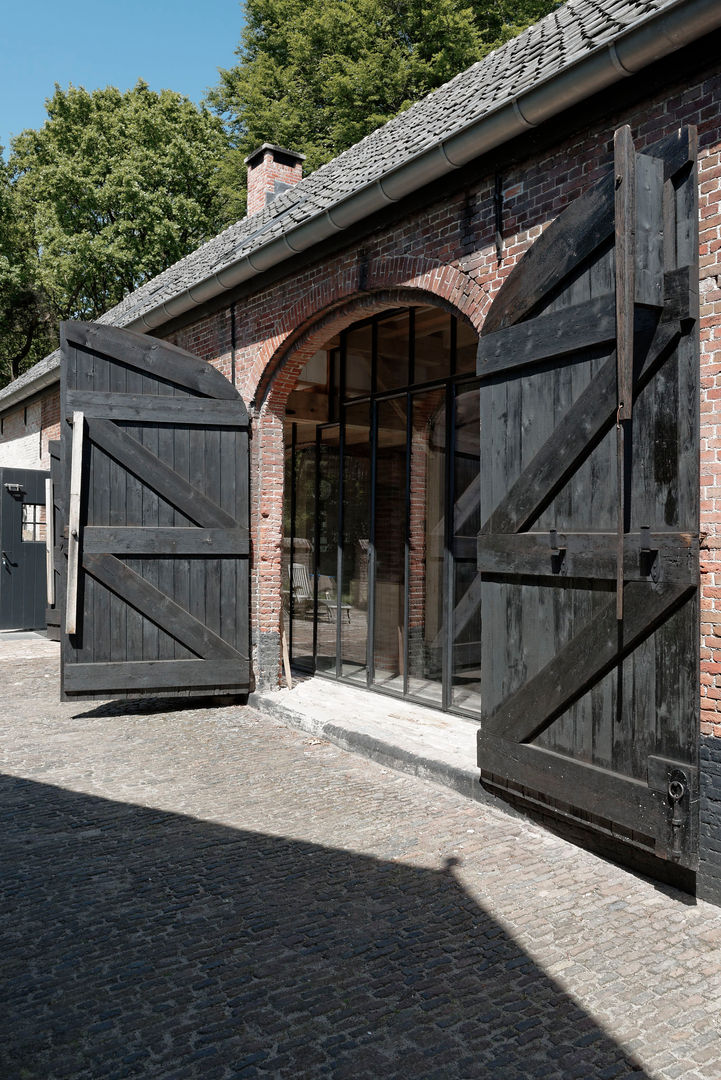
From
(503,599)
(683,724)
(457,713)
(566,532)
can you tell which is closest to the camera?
(683,724)

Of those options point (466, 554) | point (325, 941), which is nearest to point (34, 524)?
point (466, 554)

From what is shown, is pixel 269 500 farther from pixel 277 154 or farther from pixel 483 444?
pixel 277 154

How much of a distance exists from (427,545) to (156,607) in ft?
8.47

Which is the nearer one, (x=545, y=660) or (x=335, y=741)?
(x=545, y=660)

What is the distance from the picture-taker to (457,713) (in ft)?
22.4

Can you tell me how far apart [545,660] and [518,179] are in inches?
118

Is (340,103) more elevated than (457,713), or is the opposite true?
(340,103)

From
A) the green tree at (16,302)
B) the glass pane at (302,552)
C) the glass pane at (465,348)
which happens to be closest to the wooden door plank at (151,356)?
the glass pane at (302,552)

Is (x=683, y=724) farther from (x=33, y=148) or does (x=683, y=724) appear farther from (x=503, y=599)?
(x=33, y=148)

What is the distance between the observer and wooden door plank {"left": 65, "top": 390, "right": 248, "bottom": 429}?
7.12 metres

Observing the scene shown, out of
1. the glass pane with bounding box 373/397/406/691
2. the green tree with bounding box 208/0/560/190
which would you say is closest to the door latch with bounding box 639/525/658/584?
the glass pane with bounding box 373/397/406/691

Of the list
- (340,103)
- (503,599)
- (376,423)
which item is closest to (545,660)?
(503,599)

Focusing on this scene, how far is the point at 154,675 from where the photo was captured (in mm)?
7273

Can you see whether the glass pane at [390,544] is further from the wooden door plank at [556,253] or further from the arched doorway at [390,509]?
the wooden door plank at [556,253]
